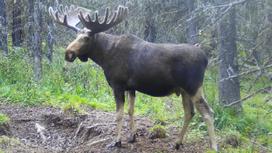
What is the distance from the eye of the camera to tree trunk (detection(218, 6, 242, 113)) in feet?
36.7

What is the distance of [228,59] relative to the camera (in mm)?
11281

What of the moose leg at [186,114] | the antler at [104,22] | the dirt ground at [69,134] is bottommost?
the dirt ground at [69,134]

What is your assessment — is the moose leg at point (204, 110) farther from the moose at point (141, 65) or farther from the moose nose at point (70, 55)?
the moose nose at point (70, 55)

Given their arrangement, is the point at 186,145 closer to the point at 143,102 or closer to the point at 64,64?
the point at 143,102

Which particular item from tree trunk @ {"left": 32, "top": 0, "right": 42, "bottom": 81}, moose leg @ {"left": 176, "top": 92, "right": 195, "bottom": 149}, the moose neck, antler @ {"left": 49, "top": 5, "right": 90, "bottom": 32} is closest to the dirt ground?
moose leg @ {"left": 176, "top": 92, "right": 195, "bottom": 149}

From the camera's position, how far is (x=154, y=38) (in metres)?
21.0

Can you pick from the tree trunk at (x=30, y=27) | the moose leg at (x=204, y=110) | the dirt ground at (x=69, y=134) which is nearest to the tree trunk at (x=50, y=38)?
the tree trunk at (x=30, y=27)

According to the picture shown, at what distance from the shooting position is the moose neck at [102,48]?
29.0 feet

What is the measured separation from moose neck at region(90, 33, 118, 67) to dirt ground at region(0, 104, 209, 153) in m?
1.45

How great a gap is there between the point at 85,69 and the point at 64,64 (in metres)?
0.67

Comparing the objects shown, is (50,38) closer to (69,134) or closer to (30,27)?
(30,27)

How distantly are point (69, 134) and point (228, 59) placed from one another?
12.4 feet

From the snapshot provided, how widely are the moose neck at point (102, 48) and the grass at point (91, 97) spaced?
6.84ft

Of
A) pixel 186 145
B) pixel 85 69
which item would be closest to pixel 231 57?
pixel 186 145
